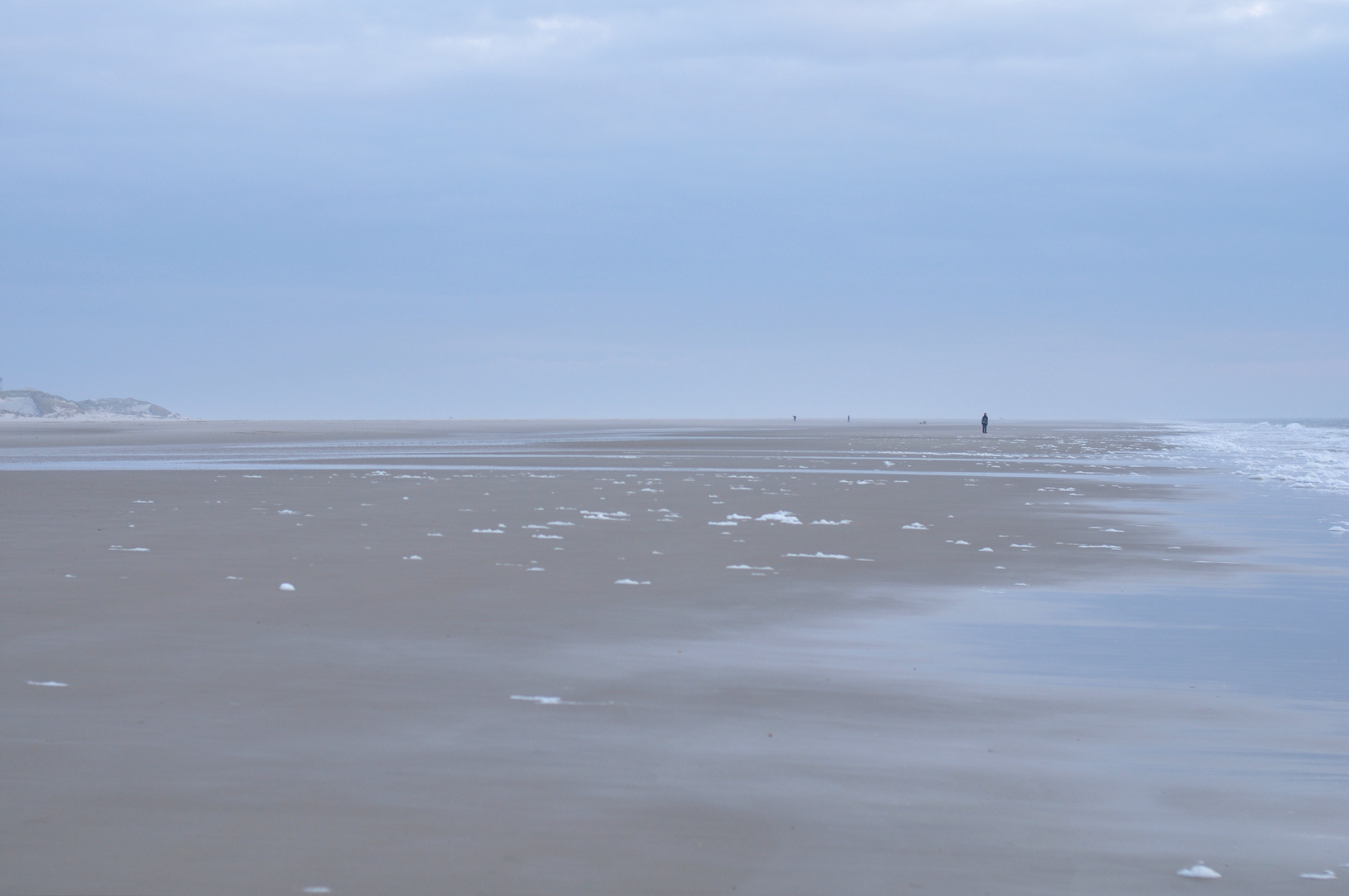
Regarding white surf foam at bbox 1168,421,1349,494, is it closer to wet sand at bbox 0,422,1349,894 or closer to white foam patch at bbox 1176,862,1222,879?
wet sand at bbox 0,422,1349,894

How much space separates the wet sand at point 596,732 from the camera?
4684 mm

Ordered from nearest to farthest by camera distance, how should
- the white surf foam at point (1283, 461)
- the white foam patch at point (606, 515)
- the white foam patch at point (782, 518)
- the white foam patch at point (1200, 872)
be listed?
1. the white foam patch at point (1200, 872)
2. the white foam patch at point (782, 518)
3. the white foam patch at point (606, 515)
4. the white surf foam at point (1283, 461)

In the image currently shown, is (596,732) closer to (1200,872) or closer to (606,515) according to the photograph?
(1200,872)

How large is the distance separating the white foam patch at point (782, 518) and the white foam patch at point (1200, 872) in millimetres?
13739

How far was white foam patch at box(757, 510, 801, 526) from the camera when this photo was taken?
1877 cm

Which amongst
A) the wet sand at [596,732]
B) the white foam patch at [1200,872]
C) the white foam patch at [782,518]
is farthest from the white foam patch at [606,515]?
the white foam patch at [1200,872]

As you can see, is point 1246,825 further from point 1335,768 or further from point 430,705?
point 430,705

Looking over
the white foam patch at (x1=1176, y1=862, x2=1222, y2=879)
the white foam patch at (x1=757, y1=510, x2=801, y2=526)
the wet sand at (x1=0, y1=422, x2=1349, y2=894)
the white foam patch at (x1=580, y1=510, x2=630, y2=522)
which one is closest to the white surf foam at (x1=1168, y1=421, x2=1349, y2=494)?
the white foam patch at (x1=757, y1=510, x2=801, y2=526)

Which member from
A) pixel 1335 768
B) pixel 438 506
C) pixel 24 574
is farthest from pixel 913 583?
pixel 438 506

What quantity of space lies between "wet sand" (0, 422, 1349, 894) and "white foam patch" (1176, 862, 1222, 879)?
7 centimetres

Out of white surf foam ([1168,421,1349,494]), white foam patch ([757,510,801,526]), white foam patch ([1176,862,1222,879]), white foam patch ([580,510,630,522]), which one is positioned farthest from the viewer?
white surf foam ([1168,421,1349,494])

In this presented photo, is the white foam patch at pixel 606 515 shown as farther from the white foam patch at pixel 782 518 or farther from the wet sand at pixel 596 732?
the wet sand at pixel 596 732

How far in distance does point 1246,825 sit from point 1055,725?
5.45 feet

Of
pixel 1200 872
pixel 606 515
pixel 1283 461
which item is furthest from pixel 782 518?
pixel 1283 461
